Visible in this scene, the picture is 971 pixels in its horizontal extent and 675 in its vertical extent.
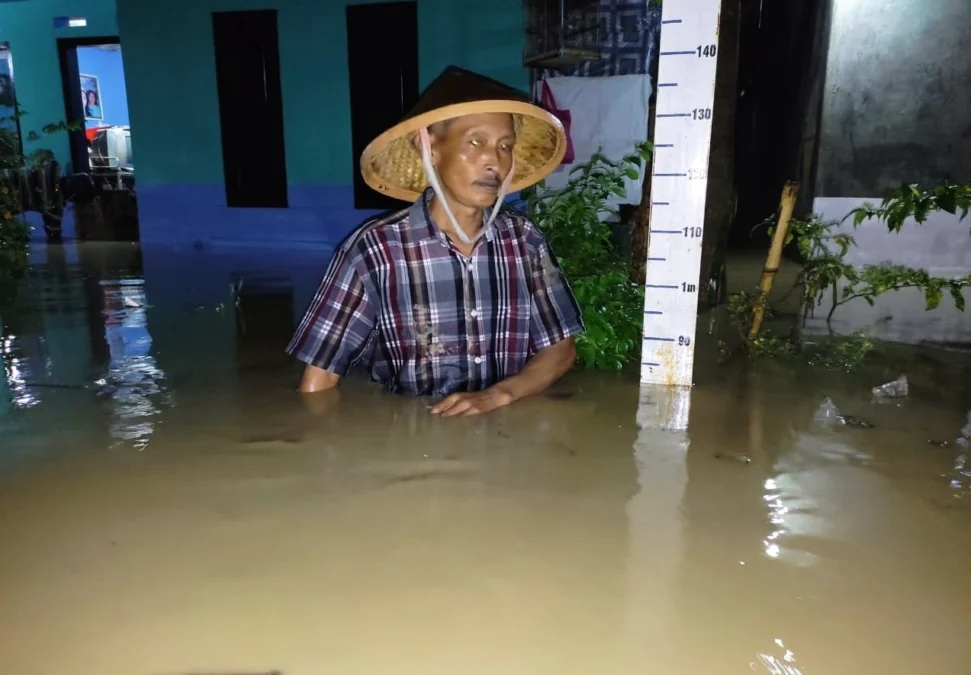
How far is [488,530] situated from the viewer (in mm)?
1432

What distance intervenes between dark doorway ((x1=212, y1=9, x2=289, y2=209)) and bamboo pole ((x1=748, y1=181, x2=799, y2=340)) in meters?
5.53

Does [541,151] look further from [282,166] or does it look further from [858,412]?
[282,166]

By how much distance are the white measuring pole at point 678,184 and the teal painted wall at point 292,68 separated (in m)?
4.09

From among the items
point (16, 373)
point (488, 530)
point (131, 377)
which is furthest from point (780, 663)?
point (16, 373)

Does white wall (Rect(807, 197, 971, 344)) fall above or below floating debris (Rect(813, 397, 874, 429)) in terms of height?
above

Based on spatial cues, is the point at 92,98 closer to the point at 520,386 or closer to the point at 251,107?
the point at 251,107

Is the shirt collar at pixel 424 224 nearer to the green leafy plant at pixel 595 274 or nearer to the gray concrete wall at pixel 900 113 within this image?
the green leafy plant at pixel 595 274

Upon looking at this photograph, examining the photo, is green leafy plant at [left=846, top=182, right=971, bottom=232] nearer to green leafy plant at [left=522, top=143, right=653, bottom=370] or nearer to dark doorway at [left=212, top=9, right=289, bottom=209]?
green leafy plant at [left=522, top=143, right=653, bottom=370]

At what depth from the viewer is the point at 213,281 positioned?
504 cm

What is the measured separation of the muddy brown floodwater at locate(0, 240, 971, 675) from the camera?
1095 mm

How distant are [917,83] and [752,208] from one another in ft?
11.0

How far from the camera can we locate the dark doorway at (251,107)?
22.5 ft

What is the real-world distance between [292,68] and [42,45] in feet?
12.1

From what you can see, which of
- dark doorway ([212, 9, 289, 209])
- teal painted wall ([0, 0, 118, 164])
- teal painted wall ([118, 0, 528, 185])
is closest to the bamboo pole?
teal painted wall ([118, 0, 528, 185])
